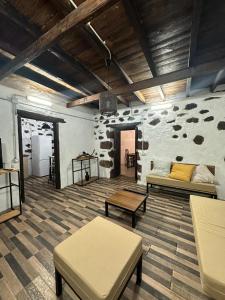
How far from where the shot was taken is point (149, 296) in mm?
1188

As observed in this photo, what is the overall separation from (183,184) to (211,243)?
198 cm

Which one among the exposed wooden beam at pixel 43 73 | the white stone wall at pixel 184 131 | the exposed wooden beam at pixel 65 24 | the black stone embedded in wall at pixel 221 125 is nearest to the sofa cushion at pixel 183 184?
the white stone wall at pixel 184 131

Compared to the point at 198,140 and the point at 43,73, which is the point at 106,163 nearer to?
the point at 198,140

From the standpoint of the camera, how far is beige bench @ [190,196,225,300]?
921 millimetres

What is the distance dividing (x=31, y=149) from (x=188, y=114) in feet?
19.1

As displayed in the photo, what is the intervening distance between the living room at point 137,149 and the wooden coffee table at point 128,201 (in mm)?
30

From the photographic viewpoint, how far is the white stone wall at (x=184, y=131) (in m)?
3.08

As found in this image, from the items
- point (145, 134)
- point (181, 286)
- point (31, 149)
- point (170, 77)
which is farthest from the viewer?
point (31, 149)

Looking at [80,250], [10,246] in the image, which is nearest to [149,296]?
[80,250]

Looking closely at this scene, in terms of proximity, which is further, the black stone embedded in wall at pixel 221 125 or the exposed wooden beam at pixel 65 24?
the black stone embedded in wall at pixel 221 125

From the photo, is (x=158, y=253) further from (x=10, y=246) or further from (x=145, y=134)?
(x=145, y=134)

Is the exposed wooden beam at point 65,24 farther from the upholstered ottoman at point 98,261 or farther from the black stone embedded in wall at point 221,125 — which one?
the black stone embedded in wall at point 221,125

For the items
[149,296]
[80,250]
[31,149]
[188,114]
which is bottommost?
[149,296]

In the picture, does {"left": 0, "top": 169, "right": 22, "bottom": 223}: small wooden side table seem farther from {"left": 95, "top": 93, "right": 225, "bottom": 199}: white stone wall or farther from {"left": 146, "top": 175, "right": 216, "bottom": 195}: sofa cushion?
{"left": 95, "top": 93, "right": 225, "bottom": 199}: white stone wall
